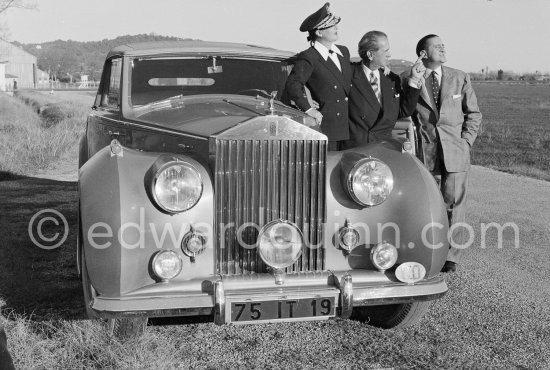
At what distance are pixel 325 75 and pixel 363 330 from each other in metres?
1.90

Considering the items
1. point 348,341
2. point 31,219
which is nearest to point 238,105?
point 348,341

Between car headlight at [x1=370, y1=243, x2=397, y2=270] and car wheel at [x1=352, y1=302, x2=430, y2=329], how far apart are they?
1.53 ft

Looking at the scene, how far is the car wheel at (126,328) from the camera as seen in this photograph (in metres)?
3.78

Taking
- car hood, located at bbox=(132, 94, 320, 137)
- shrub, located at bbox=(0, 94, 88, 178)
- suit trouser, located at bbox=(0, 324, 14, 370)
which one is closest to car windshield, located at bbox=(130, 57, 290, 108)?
car hood, located at bbox=(132, 94, 320, 137)

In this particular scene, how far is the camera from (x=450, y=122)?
5633mm

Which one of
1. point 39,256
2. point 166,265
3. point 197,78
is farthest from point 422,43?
point 39,256

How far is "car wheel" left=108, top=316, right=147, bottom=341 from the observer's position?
3.78 meters

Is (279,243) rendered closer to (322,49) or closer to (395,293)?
(395,293)

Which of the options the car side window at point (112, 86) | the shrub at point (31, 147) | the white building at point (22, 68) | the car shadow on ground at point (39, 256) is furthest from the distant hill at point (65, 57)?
the car side window at point (112, 86)

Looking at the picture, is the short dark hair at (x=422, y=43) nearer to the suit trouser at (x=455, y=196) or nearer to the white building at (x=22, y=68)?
the suit trouser at (x=455, y=196)

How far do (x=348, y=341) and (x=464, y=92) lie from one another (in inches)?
105

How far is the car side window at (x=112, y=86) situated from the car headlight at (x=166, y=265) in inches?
73.2

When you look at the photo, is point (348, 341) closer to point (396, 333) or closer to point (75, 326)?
point (396, 333)

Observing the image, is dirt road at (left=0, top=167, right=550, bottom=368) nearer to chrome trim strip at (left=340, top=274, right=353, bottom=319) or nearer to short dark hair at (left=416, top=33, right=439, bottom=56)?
chrome trim strip at (left=340, top=274, right=353, bottom=319)
